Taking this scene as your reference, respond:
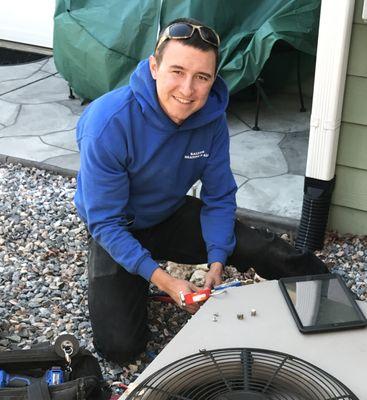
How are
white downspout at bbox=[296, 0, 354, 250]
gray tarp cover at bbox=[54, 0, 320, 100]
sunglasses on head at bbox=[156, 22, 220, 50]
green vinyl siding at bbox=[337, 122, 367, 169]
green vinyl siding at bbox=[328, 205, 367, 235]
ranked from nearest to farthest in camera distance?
sunglasses on head at bbox=[156, 22, 220, 50], white downspout at bbox=[296, 0, 354, 250], green vinyl siding at bbox=[337, 122, 367, 169], green vinyl siding at bbox=[328, 205, 367, 235], gray tarp cover at bbox=[54, 0, 320, 100]

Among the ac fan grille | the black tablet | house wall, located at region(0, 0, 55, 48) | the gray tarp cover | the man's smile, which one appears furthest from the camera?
house wall, located at region(0, 0, 55, 48)

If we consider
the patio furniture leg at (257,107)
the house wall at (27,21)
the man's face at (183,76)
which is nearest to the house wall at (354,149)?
the man's face at (183,76)

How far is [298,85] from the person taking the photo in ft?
15.5

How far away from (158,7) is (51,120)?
3.45 ft

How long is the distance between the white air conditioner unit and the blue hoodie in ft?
1.84

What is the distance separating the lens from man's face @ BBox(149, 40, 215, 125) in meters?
1.99

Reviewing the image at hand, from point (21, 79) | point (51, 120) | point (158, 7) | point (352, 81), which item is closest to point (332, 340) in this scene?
point (352, 81)

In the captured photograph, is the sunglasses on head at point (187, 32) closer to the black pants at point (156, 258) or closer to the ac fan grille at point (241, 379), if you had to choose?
the black pants at point (156, 258)

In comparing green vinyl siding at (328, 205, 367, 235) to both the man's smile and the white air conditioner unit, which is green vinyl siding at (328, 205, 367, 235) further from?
the white air conditioner unit

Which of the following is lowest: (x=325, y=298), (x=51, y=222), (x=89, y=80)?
(x=51, y=222)

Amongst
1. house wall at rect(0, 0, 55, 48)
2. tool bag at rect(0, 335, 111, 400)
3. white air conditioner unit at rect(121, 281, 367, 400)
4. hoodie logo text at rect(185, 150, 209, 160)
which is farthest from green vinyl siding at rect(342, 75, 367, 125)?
house wall at rect(0, 0, 55, 48)

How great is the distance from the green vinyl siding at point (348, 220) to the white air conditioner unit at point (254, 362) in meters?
1.62

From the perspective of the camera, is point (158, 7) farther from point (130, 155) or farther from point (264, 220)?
point (130, 155)

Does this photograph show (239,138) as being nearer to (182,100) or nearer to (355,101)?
(355,101)
